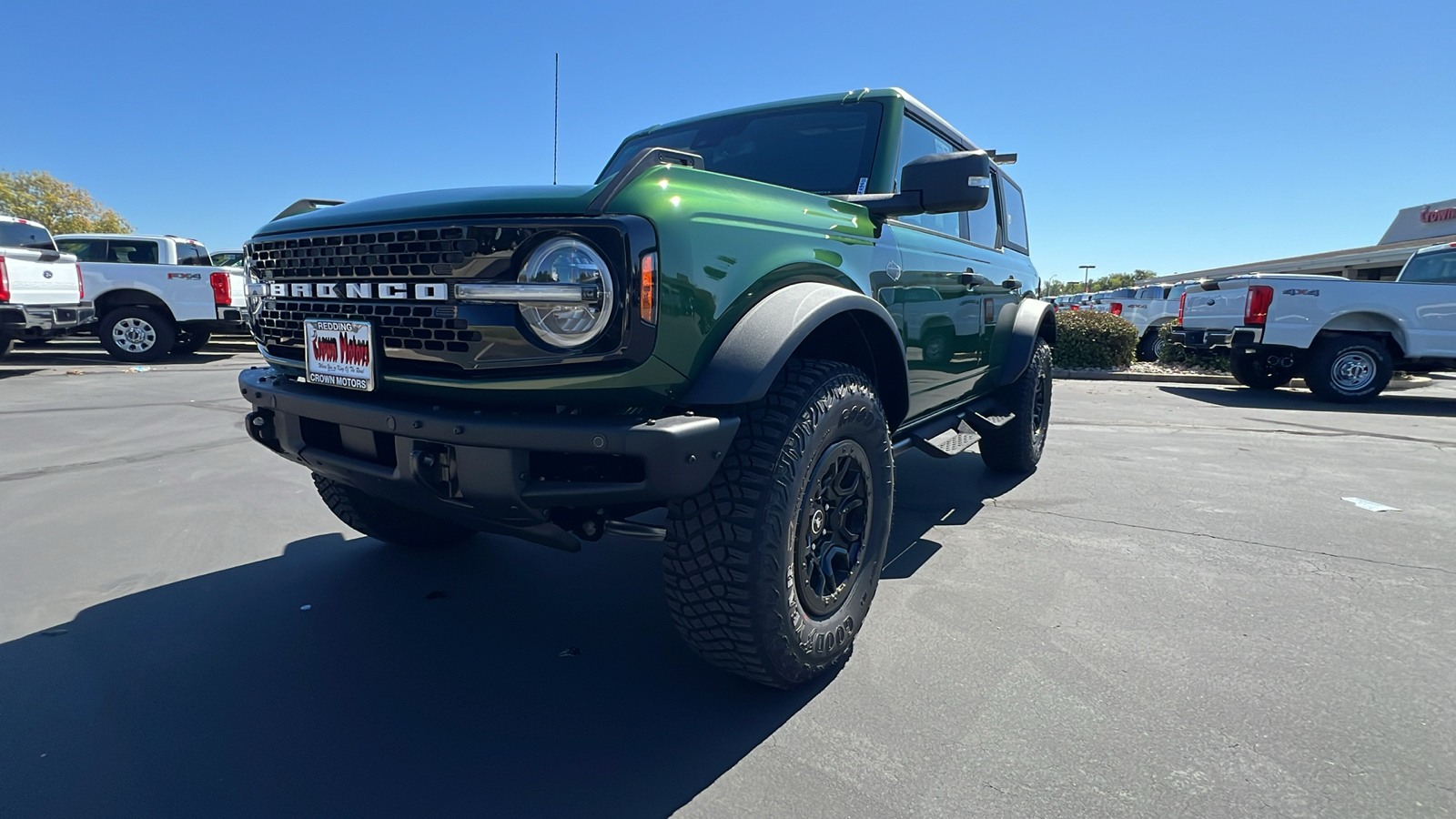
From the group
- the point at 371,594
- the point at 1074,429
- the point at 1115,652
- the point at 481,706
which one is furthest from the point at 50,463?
the point at 1074,429

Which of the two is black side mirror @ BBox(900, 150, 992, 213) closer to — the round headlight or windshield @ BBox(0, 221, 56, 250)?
the round headlight

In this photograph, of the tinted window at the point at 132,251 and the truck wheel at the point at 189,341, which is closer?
the tinted window at the point at 132,251

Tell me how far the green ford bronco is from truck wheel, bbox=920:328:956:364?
0.48 m

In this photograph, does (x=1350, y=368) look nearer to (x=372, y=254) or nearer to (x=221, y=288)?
(x=372, y=254)

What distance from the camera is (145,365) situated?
10133 millimetres

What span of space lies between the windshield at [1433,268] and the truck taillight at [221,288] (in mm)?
15006

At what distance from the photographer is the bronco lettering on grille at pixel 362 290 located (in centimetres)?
188

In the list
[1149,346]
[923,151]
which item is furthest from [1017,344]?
[1149,346]

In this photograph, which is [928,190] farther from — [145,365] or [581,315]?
[145,365]

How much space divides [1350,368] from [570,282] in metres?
10.3

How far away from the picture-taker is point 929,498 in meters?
4.34

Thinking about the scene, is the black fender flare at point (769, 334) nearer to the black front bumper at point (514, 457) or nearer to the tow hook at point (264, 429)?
the black front bumper at point (514, 457)

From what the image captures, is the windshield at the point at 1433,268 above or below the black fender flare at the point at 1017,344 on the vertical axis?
above

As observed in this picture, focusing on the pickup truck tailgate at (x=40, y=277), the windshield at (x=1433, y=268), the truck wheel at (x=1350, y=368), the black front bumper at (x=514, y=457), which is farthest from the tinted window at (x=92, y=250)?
the windshield at (x=1433, y=268)
